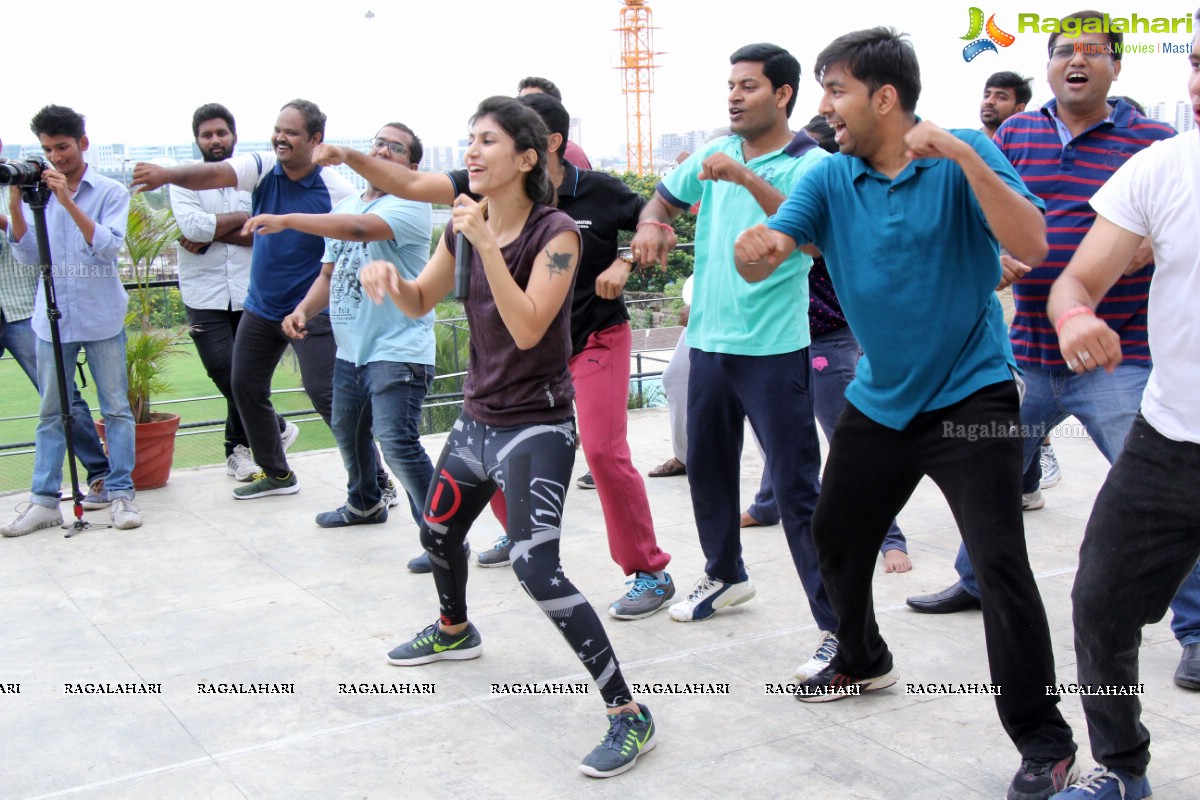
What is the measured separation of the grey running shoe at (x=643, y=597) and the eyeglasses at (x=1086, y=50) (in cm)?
237

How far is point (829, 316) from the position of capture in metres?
4.98

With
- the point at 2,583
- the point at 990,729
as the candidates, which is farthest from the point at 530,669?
the point at 2,583

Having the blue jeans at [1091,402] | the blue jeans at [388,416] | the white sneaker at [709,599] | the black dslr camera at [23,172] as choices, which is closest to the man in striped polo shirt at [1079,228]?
the blue jeans at [1091,402]

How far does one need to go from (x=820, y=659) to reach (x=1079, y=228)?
1.70m

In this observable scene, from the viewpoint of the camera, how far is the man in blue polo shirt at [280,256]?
19.0 ft

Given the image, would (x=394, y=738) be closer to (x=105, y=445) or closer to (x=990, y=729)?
(x=990, y=729)

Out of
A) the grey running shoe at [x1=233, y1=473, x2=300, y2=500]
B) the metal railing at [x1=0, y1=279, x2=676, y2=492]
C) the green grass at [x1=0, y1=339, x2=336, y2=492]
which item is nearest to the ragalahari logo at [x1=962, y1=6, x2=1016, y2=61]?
the metal railing at [x1=0, y1=279, x2=676, y2=492]

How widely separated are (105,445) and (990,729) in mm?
5290

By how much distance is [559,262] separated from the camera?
3.50 m

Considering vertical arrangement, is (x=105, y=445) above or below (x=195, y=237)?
below

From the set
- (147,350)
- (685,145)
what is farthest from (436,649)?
(685,145)

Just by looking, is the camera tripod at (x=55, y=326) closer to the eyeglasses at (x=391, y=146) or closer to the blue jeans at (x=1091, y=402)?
the eyeglasses at (x=391, y=146)

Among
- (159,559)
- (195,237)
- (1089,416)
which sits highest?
(195,237)

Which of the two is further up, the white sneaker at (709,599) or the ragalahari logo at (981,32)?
the ragalahari logo at (981,32)
